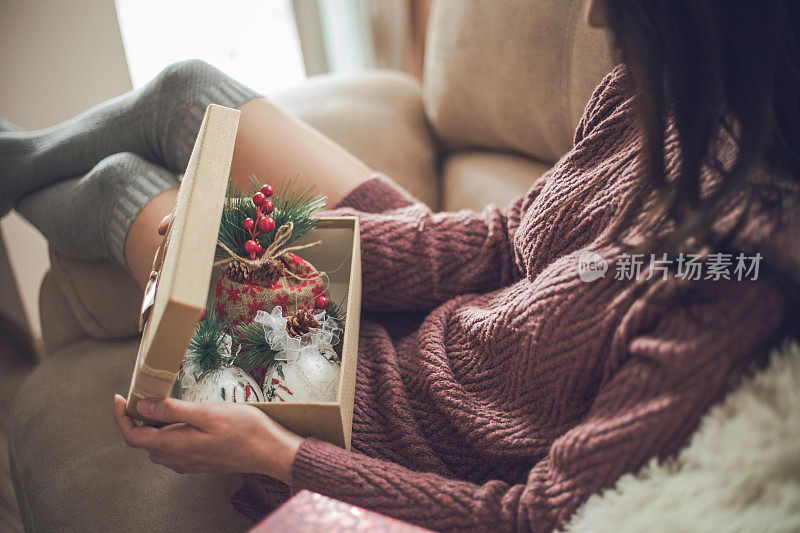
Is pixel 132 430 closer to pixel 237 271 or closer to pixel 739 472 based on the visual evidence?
pixel 237 271

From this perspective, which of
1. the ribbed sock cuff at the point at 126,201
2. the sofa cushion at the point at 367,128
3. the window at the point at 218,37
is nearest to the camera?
the ribbed sock cuff at the point at 126,201

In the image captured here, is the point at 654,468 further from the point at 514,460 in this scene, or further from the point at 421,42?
the point at 421,42

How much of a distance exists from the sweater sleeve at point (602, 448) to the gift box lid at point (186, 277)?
0.50 ft

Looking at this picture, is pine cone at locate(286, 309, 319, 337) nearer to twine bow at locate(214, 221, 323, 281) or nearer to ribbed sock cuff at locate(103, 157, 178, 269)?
twine bow at locate(214, 221, 323, 281)

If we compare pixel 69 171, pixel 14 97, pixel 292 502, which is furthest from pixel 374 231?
pixel 14 97

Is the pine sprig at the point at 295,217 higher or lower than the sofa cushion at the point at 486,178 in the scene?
higher

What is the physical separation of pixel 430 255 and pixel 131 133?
48cm

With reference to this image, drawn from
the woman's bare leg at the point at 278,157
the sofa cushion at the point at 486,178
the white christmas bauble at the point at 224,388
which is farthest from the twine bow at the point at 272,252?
the sofa cushion at the point at 486,178

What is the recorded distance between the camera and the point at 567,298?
498 millimetres

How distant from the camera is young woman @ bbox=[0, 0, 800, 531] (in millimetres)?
409

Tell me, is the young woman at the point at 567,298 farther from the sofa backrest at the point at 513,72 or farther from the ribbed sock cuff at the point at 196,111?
the sofa backrest at the point at 513,72

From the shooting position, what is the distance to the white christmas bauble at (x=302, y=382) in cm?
52

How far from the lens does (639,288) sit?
1.49 feet

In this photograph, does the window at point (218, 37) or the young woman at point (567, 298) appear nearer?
the young woman at point (567, 298)
